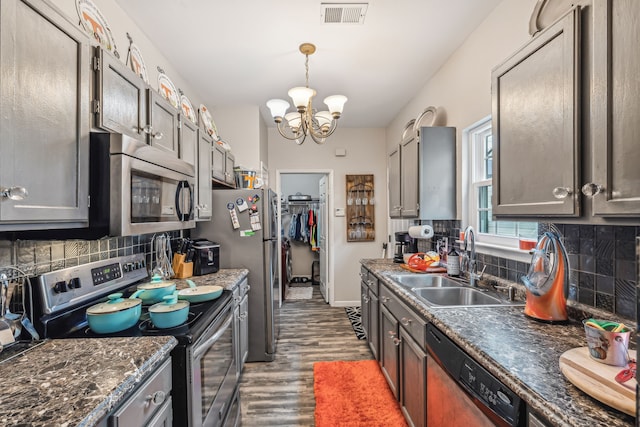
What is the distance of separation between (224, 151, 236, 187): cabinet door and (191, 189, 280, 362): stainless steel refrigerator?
0.32 meters

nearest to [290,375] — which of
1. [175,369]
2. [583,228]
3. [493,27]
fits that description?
[175,369]

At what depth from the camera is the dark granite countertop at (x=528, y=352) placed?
73 centimetres

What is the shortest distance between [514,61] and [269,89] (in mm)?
2283

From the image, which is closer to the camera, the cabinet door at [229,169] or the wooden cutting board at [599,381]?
the wooden cutting board at [599,381]

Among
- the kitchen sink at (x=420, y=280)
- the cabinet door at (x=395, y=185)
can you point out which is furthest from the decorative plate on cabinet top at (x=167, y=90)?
the kitchen sink at (x=420, y=280)

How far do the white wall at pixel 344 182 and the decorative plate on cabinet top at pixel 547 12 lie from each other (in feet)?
10.4

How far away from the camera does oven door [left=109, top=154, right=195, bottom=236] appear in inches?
46.2

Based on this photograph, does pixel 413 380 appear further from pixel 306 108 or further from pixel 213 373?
pixel 306 108

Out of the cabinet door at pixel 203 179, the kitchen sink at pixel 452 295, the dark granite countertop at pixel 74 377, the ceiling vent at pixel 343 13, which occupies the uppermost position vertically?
the ceiling vent at pixel 343 13

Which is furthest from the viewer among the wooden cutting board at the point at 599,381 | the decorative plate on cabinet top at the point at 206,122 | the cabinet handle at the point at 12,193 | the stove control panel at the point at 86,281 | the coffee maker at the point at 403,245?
the coffee maker at the point at 403,245

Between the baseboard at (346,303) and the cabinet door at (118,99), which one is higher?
the cabinet door at (118,99)

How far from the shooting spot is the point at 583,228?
134 centimetres

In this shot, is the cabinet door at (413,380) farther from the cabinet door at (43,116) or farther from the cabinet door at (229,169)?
the cabinet door at (229,169)

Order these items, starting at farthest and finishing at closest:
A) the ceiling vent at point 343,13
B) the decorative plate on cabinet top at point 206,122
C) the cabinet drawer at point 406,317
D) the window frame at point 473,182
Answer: the decorative plate on cabinet top at point 206,122
the window frame at point 473,182
the ceiling vent at point 343,13
the cabinet drawer at point 406,317
